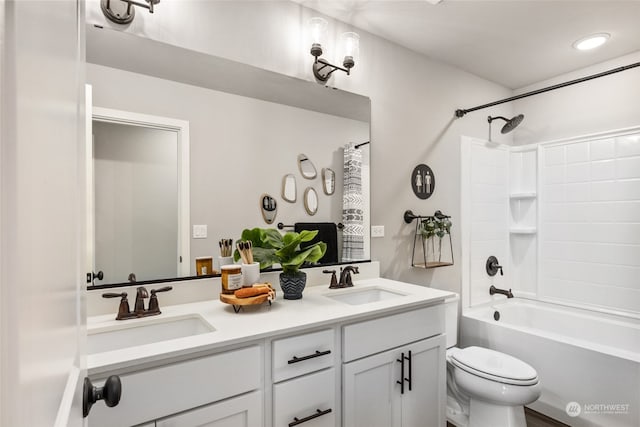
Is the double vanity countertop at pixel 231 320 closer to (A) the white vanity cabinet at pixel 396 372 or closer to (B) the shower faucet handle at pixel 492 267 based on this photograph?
(A) the white vanity cabinet at pixel 396 372

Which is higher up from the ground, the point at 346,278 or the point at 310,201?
the point at 310,201

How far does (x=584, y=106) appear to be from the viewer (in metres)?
2.72

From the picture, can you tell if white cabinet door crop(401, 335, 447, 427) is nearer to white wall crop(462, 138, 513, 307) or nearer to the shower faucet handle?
white wall crop(462, 138, 513, 307)

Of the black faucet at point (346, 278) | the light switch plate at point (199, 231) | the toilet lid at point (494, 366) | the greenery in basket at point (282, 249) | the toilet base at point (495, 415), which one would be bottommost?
the toilet base at point (495, 415)

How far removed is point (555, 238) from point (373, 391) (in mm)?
2308

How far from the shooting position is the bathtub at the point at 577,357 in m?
1.90

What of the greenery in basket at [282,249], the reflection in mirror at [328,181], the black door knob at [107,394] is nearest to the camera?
the black door knob at [107,394]

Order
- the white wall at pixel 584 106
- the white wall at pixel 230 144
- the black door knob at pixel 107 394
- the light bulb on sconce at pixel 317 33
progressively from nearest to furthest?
the black door knob at pixel 107 394
the white wall at pixel 230 144
the light bulb on sconce at pixel 317 33
the white wall at pixel 584 106

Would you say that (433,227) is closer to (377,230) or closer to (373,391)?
(377,230)

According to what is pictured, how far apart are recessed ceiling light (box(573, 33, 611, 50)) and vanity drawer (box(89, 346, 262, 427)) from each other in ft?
9.40

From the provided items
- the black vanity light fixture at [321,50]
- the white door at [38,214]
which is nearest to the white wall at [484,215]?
the black vanity light fixture at [321,50]

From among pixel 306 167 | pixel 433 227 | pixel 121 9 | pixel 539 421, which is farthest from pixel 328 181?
pixel 539 421

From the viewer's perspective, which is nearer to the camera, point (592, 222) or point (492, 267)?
point (592, 222)

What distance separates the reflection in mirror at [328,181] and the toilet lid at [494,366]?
49.6 inches
